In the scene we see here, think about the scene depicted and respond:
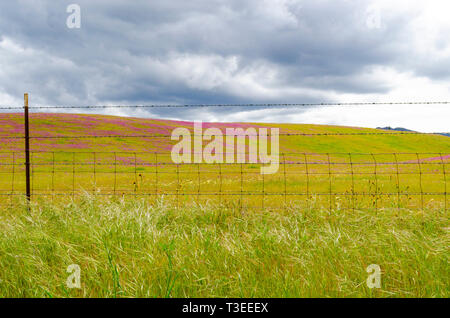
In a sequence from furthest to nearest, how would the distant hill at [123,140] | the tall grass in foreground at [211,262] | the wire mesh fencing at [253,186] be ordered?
1. the distant hill at [123,140]
2. the wire mesh fencing at [253,186]
3. the tall grass in foreground at [211,262]

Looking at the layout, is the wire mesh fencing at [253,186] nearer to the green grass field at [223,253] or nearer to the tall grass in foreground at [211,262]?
the green grass field at [223,253]

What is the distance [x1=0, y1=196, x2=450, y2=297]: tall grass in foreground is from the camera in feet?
12.3

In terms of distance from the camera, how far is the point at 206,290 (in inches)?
149

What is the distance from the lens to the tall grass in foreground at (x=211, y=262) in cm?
374

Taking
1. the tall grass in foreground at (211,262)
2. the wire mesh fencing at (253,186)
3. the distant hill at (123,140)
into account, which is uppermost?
the distant hill at (123,140)

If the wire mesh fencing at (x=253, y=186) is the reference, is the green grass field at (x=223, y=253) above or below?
below

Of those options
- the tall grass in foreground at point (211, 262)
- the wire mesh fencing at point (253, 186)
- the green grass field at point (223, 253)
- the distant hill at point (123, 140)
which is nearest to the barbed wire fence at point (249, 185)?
the wire mesh fencing at point (253, 186)

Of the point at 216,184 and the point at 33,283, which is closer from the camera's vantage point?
the point at 33,283

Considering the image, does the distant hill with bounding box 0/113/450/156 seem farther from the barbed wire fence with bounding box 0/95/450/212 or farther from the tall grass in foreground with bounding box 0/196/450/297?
the tall grass in foreground with bounding box 0/196/450/297

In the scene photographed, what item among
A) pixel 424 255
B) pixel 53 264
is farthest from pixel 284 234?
pixel 53 264

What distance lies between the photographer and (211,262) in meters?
4.25
